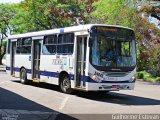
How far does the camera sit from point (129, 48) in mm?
17688

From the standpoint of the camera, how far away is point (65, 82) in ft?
61.8

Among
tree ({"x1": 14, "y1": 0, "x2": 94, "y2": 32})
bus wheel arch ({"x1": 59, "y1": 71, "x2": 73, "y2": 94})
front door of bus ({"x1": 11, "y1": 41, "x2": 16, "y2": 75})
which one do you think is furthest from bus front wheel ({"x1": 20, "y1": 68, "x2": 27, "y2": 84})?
tree ({"x1": 14, "y1": 0, "x2": 94, "y2": 32})

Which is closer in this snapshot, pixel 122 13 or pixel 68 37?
pixel 68 37

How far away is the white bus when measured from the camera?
54.6 ft

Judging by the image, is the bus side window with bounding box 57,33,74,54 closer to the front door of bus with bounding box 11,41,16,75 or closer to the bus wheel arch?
the bus wheel arch

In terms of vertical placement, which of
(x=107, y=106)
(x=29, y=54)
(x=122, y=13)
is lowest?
(x=107, y=106)

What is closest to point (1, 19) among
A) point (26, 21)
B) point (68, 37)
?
point (26, 21)

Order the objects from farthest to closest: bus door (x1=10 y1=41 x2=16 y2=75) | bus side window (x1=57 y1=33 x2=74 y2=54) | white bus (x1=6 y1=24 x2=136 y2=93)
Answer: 1. bus door (x1=10 y1=41 x2=16 y2=75)
2. bus side window (x1=57 y1=33 x2=74 y2=54)
3. white bus (x1=6 y1=24 x2=136 y2=93)

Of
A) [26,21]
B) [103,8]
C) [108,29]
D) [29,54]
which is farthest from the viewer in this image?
[26,21]

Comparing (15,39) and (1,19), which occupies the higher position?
(1,19)

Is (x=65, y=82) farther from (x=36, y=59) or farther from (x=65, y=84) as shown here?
(x=36, y=59)

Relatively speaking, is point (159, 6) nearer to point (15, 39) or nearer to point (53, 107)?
point (15, 39)

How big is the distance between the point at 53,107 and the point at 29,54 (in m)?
9.96

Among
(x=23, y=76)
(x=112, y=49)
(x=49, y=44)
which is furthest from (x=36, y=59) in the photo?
(x=112, y=49)
